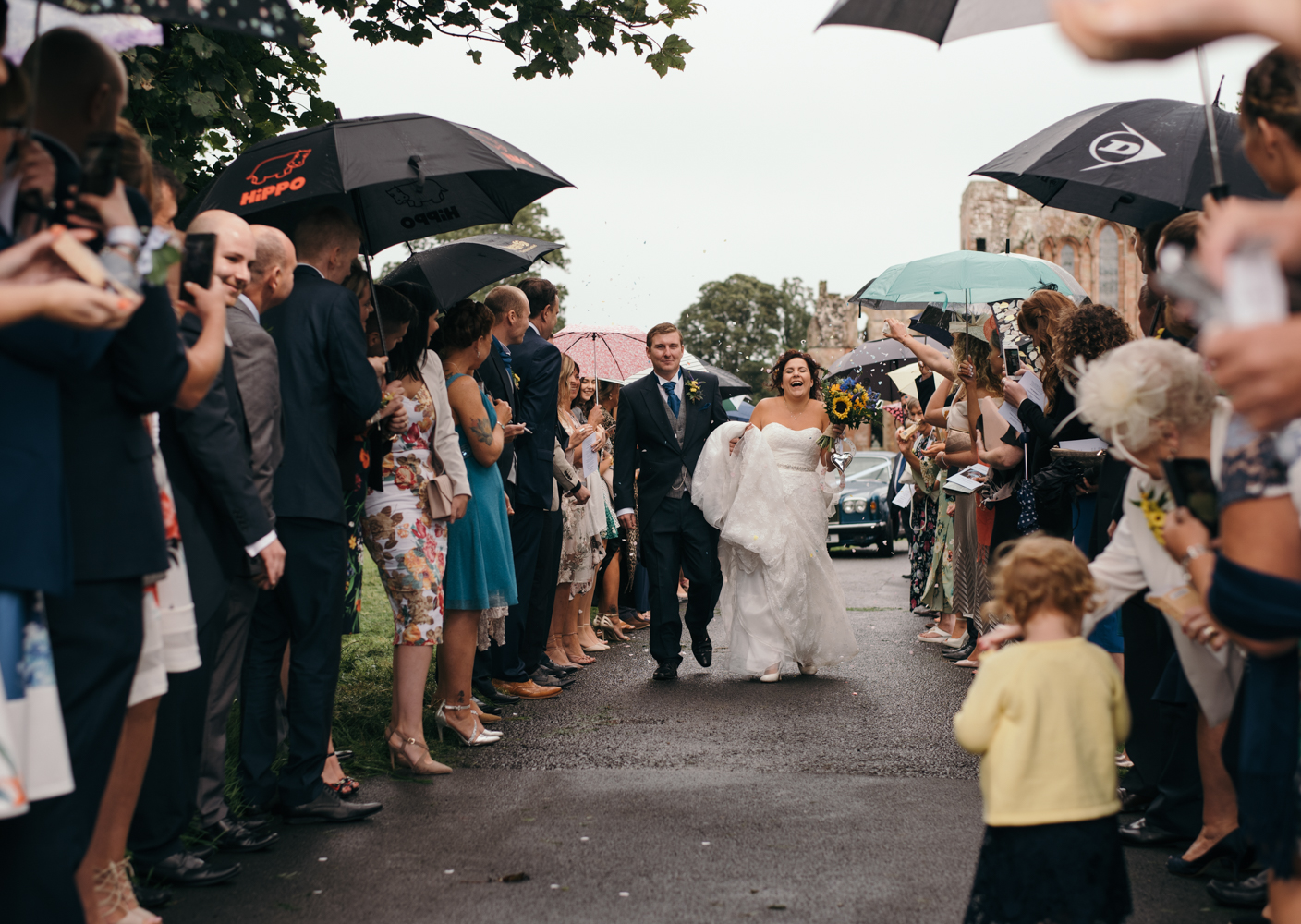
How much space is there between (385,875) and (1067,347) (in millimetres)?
3625

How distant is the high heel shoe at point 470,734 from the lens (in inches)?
257

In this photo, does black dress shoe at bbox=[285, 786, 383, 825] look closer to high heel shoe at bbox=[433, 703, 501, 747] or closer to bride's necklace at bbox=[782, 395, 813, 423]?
high heel shoe at bbox=[433, 703, 501, 747]

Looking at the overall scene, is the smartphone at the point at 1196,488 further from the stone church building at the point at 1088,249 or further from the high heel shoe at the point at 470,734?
the stone church building at the point at 1088,249

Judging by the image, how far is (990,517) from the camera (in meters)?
8.06

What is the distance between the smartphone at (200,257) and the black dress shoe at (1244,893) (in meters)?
3.62

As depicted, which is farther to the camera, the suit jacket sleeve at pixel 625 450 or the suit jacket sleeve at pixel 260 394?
the suit jacket sleeve at pixel 625 450

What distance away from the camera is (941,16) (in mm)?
4320

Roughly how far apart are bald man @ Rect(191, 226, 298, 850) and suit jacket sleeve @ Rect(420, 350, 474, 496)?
117 cm

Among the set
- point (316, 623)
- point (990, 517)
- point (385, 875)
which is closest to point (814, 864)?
point (385, 875)

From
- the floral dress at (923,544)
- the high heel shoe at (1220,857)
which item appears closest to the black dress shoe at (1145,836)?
the high heel shoe at (1220,857)

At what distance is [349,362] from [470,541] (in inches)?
69.2

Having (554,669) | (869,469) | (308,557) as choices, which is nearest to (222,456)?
(308,557)

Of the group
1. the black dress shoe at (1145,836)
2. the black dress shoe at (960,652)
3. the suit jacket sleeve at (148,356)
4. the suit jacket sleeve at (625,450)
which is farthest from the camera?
the black dress shoe at (960,652)

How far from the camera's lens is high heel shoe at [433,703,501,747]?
6.54 m
